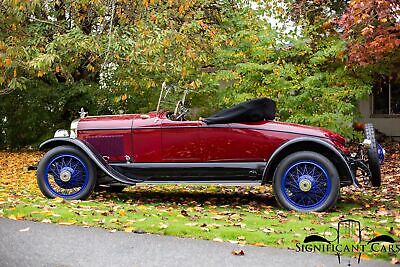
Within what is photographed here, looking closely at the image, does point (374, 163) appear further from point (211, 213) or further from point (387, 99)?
point (387, 99)

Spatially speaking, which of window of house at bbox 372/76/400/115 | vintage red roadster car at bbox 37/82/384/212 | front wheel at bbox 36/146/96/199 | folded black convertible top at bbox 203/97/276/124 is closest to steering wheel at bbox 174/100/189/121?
vintage red roadster car at bbox 37/82/384/212

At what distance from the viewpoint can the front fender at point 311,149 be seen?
7.71 metres

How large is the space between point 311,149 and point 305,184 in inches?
20.0

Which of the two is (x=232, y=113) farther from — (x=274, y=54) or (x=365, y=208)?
(x=274, y=54)

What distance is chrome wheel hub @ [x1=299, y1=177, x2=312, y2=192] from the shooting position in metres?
7.73

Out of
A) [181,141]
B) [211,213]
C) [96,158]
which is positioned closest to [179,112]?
[181,141]

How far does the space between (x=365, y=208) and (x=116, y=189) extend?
13.2 ft

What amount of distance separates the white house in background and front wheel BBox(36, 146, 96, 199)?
14871mm

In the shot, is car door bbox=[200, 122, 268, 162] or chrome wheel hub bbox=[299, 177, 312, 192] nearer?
chrome wheel hub bbox=[299, 177, 312, 192]

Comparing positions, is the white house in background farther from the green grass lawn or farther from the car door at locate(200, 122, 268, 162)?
the car door at locate(200, 122, 268, 162)

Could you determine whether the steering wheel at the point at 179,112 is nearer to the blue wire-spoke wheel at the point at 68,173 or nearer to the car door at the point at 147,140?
the car door at the point at 147,140

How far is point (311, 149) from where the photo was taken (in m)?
7.92

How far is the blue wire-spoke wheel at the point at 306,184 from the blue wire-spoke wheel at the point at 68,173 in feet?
9.57

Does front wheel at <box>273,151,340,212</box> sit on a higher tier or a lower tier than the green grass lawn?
higher
